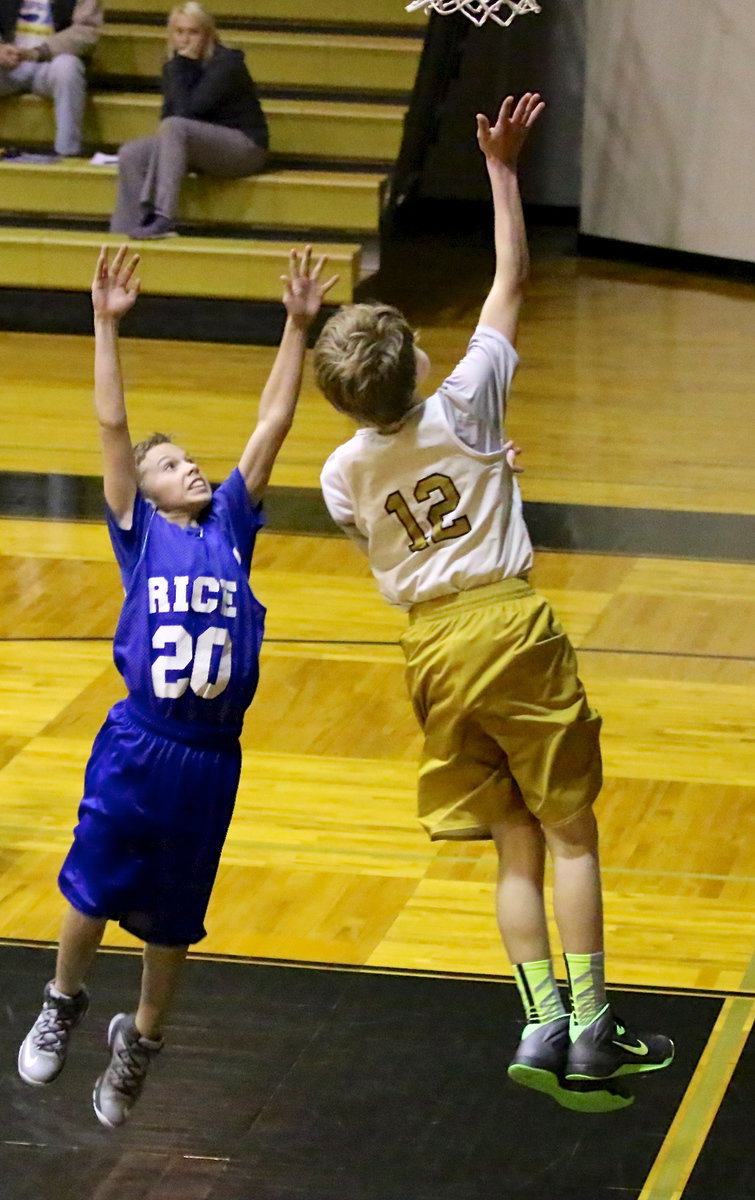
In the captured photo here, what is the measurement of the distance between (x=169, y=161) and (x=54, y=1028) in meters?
6.48

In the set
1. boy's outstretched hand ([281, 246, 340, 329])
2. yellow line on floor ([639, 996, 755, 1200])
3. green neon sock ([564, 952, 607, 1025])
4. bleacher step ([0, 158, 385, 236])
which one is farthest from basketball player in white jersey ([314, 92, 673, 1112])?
bleacher step ([0, 158, 385, 236])

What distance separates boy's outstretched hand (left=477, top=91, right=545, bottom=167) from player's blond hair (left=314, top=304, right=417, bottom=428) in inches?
14.8

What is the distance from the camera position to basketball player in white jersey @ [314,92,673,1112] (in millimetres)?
2641

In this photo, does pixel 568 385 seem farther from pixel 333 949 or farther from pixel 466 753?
pixel 466 753

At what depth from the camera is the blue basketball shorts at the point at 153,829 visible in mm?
2764

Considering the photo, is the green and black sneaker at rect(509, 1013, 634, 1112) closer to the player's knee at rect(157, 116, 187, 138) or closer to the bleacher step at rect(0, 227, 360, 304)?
the bleacher step at rect(0, 227, 360, 304)

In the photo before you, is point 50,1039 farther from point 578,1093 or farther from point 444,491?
point 444,491

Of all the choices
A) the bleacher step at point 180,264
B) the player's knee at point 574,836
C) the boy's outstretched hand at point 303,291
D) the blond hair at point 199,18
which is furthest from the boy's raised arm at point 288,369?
the blond hair at point 199,18

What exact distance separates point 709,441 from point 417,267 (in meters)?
3.70

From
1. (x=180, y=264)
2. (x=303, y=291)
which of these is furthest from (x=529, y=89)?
(x=303, y=291)

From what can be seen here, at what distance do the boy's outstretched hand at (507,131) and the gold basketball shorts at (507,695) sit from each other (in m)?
0.67

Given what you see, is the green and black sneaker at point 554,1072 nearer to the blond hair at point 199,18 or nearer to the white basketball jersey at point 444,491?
the white basketball jersey at point 444,491

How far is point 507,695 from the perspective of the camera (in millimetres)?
2668

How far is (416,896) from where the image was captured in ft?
12.4
